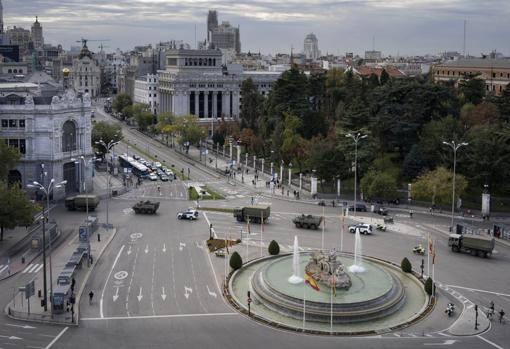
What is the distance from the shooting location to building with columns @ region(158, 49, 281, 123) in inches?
6417

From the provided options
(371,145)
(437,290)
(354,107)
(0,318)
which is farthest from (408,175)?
(0,318)

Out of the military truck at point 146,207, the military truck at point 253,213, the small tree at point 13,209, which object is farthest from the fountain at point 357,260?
the small tree at point 13,209

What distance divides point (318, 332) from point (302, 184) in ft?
180

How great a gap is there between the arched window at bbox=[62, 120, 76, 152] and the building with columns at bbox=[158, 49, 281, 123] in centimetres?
7198

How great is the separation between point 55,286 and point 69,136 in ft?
138

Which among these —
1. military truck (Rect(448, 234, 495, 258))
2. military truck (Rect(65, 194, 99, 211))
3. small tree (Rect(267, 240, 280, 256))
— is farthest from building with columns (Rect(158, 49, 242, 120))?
military truck (Rect(448, 234, 495, 258))

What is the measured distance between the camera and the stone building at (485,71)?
153 m

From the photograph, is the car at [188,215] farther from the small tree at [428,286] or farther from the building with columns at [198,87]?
the building with columns at [198,87]

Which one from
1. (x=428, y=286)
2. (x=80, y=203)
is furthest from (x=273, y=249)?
(x=80, y=203)

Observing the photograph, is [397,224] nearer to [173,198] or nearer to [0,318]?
[173,198]

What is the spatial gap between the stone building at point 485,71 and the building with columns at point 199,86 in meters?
54.1

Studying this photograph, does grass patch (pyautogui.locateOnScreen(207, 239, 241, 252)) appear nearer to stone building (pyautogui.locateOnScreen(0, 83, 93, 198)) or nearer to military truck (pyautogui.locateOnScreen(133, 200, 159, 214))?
military truck (pyautogui.locateOnScreen(133, 200, 159, 214))

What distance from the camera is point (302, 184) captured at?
312ft

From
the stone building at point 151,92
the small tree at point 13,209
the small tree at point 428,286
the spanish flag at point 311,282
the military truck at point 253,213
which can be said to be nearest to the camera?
the spanish flag at point 311,282
